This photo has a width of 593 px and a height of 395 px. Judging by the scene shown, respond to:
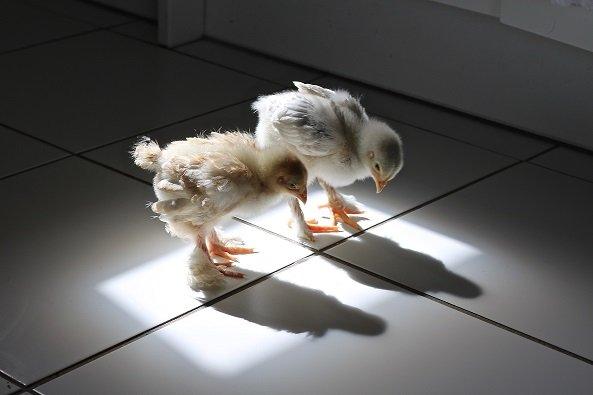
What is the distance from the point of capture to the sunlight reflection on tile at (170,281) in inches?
70.6

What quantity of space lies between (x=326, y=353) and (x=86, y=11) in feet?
6.58

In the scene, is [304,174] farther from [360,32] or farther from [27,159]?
[360,32]

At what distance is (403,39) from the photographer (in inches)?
109

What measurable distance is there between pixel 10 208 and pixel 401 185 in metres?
0.86

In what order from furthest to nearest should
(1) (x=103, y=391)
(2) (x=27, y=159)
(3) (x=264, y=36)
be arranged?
(3) (x=264, y=36)
(2) (x=27, y=159)
(1) (x=103, y=391)

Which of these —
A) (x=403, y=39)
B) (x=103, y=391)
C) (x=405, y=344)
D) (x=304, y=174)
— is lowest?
(x=103, y=391)

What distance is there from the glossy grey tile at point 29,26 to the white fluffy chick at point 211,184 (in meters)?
1.30

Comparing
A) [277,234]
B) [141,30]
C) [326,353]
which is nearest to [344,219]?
[277,234]

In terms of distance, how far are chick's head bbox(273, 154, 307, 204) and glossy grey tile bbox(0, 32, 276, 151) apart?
2.35 feet

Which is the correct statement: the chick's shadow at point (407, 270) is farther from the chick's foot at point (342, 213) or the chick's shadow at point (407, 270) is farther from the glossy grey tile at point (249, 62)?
the glossy grey tile at point (249, 62)

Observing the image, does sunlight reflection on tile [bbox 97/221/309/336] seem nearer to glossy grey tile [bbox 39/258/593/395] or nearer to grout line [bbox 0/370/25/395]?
glossy grey tile [bbox 39/258/593/395]

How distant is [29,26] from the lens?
3176 mm

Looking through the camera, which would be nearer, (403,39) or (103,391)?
(103,391)

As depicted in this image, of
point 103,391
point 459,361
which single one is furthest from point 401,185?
point 103,391
